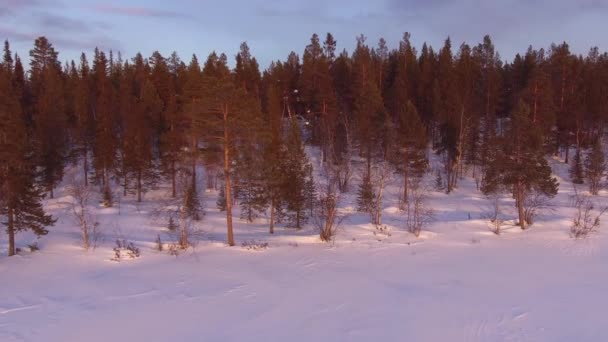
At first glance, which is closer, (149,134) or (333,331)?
(333,331)

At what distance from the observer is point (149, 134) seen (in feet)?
133

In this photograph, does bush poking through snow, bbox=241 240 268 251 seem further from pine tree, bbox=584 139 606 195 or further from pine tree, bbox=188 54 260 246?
pine tree, bbox=584 139 606 195

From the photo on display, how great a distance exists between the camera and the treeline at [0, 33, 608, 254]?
782 inches

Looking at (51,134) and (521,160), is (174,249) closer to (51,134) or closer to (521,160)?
(521,160)

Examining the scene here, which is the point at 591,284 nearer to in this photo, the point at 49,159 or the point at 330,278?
the point at 330,278

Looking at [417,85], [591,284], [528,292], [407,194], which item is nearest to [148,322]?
[528,292]

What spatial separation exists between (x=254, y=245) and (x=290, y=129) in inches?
584

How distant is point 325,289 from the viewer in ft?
45.3

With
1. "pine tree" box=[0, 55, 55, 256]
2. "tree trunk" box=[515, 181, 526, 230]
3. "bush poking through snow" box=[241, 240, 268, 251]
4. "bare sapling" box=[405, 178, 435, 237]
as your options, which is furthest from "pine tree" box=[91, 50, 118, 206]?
"tree trunk" box=[515, 181, 526, 230]

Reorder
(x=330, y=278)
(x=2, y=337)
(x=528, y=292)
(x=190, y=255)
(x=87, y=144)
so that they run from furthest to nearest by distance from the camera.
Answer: (x=87, y=144)
(x=190, y=255)
(x=330, y=278)
(x=528, y=292)
(x=2, y=337)

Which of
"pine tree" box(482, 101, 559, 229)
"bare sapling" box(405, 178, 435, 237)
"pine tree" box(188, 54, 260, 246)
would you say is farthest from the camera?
"pine tree" box(482, 101, 559, 229)

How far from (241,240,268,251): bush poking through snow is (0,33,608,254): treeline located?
872 millimetres

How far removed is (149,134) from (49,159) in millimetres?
9038

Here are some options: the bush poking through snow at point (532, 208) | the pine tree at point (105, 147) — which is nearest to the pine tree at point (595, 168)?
the bush poking through snow at point (532, 208)
